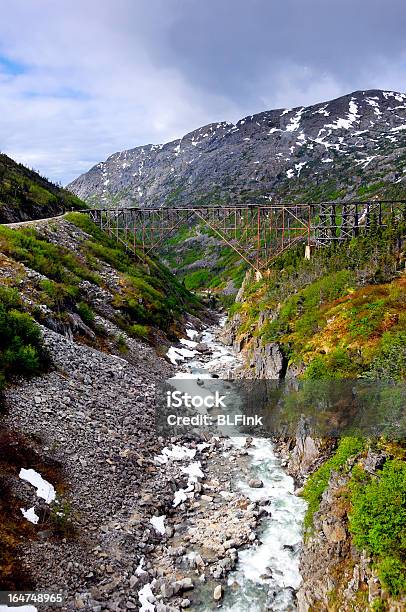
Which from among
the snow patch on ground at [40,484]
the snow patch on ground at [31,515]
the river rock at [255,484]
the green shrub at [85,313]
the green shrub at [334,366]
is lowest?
the river rock at [255,484]

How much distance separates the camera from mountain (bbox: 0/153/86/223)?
62.1 meters

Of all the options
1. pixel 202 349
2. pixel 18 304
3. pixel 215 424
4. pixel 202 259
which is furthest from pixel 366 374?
pixel 202 259

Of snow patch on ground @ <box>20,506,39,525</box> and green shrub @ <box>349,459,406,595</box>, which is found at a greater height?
green shrub @ <box>349,459,406,595</box>

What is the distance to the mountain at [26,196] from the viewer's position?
62062mm

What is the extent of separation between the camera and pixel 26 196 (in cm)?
6800

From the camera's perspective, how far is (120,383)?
31656mm

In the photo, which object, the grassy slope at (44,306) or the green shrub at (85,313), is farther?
the green shrub at (85,313)

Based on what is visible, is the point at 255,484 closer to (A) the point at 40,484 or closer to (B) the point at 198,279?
(A) the point at 40,484

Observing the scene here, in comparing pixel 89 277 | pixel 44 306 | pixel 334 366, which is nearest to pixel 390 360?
pixel 334 366

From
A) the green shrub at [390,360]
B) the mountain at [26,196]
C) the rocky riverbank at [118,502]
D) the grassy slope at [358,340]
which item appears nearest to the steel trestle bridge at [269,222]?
the mountain at [26,196]

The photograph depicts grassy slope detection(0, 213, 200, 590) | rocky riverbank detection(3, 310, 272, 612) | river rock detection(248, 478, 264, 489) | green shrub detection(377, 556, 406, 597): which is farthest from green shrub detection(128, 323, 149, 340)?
green shrub detection(377, 556, 406, 597)

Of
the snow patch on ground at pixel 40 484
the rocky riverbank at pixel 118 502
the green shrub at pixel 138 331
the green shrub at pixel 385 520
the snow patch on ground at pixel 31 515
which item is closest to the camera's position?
the green shrub at pixel 385 520

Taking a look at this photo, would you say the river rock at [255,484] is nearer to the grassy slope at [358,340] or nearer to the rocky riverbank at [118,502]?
the rocky riverbank at [118,502]

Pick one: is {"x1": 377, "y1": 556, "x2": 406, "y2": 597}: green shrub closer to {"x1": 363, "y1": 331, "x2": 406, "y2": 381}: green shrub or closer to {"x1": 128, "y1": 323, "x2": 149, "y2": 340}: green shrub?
{"x1": 363, "y1": 331, "x2": 406, "y2": 381}: green shrub
